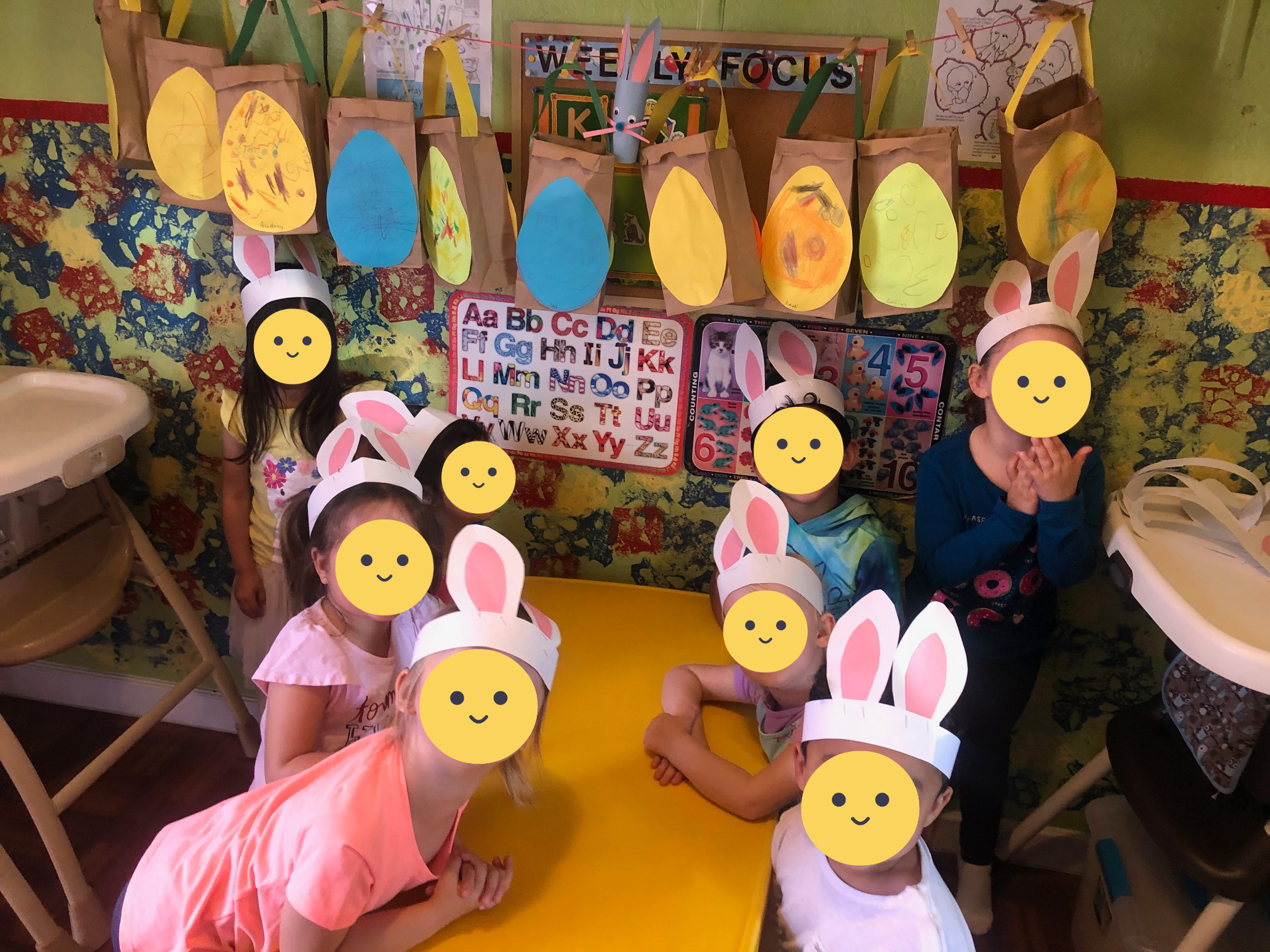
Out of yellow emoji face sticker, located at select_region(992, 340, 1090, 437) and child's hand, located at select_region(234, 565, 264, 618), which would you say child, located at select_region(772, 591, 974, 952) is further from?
child's hand, located at select_region(234, 565, 264, 618)

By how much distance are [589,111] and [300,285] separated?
537 mm

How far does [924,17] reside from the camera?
1149 millimetres

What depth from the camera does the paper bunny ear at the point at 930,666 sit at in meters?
0.80

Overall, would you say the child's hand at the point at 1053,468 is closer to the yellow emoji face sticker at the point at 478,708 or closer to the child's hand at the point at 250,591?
the yellow emoji face sticker at the point at 478,708

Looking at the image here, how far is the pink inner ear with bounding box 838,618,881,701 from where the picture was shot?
831mm

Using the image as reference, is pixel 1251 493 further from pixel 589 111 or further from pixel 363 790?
pixel 363 790

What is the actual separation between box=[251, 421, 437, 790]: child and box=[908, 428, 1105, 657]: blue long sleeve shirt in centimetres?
72

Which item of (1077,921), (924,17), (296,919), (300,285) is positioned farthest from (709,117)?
(1077,921)

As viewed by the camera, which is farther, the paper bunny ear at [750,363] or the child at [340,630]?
the paper bunny ear at [750,363]

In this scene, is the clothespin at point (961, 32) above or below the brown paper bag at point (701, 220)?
above

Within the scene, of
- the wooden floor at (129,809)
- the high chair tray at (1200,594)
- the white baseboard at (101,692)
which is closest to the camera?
the high chair tray at (1200,594)

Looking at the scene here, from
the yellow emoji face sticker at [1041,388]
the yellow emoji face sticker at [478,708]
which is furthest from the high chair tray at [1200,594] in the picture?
the yellow emoji face sticker at [478,708]

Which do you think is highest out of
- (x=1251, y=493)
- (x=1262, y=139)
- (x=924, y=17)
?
(x=924, y=17)

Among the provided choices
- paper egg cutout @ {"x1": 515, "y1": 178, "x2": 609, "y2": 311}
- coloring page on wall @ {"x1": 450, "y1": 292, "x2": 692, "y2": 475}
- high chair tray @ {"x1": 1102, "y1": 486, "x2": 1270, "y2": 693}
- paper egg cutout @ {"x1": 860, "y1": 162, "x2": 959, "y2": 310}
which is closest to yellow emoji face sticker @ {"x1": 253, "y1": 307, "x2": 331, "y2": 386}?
coloring page on wall @ {"x1": 450, "y1": 292, "x2": 692, "y2": 475}
